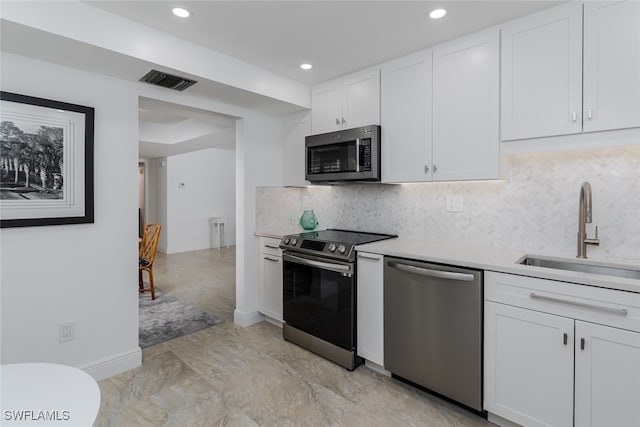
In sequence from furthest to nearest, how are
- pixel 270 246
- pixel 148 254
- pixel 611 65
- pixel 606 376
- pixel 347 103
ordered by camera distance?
pixel 148 254
pixel 270 246
pixel 347 103
pixel 611 65
pixel 606 376

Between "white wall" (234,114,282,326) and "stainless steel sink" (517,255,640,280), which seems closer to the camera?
"stainless steel sink" (517,255,640,280)

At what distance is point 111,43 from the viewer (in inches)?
77.2

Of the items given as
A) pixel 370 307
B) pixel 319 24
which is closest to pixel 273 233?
pixel 370 307

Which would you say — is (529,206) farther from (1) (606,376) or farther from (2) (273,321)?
(2) (273,321)

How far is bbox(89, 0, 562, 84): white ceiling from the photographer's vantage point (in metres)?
1.89

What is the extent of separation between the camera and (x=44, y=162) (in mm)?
2047

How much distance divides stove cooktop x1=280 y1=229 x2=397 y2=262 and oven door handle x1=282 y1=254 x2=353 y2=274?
0.21 feet

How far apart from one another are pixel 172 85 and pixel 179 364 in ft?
7.16

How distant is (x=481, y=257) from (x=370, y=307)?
85 centimetres

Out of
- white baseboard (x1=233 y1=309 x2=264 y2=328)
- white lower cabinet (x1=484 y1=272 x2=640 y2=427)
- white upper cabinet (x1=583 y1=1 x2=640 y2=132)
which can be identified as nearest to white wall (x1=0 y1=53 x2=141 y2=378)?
white baseboard (x1=233 y1=309 x2=264 y2=328)

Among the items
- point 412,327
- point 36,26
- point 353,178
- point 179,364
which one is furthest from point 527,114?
point 179,364

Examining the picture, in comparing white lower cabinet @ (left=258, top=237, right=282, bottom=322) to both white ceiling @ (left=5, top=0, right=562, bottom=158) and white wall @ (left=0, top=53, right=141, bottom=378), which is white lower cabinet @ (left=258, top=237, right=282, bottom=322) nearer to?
white wall @ (left=0, top=53, right=141, bottom=378)

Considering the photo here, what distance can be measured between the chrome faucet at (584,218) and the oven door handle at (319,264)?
1455 millimetres

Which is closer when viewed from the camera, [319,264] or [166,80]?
[166,80]
